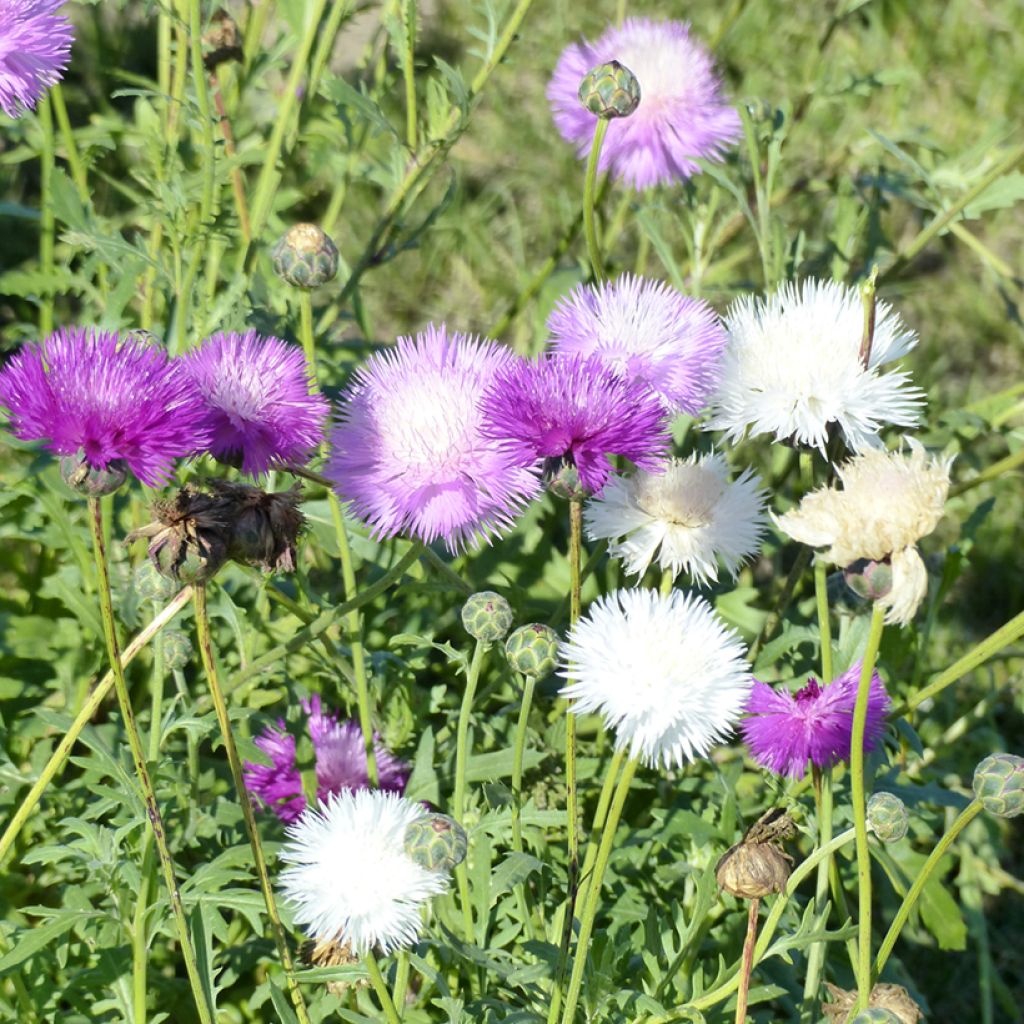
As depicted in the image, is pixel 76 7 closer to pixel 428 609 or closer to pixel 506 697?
pixel 428 609

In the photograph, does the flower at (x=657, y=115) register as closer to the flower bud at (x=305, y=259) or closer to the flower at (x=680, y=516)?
the flower bud at (x=305, y=259)

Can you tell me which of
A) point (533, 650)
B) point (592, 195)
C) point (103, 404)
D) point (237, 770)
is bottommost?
point (237, 770)

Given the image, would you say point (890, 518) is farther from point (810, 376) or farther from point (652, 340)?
point (652, 340)

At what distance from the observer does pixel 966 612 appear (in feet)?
10.3

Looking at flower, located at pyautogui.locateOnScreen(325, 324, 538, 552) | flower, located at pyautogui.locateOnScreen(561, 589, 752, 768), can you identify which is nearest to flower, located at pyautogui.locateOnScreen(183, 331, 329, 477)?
flower, located at pyautogui.locateOnScreen(325, 324, 538, 552)

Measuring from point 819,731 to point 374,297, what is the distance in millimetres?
2370

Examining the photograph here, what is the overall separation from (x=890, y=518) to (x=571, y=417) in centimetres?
32

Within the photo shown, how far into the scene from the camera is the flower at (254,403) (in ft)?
4.86

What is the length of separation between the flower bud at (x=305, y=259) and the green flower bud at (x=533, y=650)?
0.51m

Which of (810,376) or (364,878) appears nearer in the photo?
(364,878)

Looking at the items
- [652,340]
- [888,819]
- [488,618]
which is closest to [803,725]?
[888,819]

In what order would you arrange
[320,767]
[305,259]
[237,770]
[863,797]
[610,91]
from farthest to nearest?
[320,767] < [610,91] < [305,259] < [237,770] < [863,797]

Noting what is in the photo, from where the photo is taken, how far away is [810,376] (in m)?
1.51

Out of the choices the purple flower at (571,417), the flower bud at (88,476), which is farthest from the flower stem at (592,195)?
Answer: the flower bud at (88,476)
